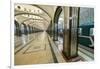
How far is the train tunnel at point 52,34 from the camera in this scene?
6.43 feet

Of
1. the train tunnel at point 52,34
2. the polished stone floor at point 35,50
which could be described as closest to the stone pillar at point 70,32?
the train tunnel at point 52,34

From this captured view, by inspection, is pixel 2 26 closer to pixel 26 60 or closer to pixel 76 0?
pixel 26 60

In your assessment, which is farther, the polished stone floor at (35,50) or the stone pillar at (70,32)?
the stone pillar at (70,32)

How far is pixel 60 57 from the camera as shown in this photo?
207 cm

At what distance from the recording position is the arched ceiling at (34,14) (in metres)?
1.95

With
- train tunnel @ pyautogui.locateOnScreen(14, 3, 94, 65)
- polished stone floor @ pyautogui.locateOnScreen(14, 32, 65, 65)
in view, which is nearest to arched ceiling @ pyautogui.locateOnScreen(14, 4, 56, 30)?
train tunnel @ pyautogui.locateOnScreen(14, 3, 94, 65)

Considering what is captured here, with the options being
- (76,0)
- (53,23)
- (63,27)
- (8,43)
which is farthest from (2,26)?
(76,0)

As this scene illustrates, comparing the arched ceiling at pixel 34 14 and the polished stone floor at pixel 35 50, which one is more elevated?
the arched ceiling at pixel 34 14

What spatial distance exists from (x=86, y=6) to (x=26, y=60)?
1093 mm

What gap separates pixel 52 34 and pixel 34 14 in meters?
0.36

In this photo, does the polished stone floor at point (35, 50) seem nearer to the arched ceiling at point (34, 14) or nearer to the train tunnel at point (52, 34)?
the train tunnel at point (52, 34)

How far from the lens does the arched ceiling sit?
1.95m

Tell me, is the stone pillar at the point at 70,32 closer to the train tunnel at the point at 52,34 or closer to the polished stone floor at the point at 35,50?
the train tunnel at the point at 52,34

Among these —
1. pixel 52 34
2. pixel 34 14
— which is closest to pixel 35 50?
pixel 52 34
